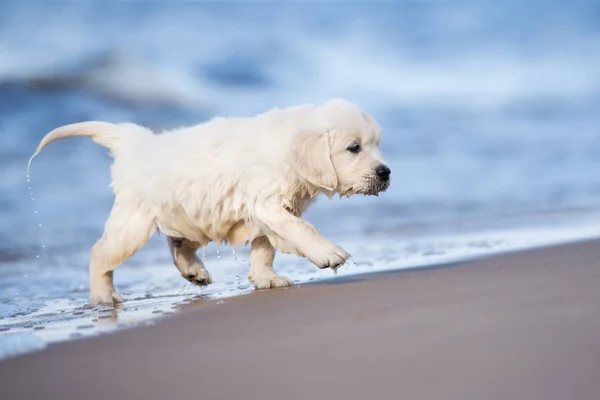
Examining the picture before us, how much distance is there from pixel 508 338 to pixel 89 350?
58.3 inches

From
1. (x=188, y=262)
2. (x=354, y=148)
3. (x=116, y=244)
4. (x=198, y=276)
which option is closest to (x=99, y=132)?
(x=116, y=244)

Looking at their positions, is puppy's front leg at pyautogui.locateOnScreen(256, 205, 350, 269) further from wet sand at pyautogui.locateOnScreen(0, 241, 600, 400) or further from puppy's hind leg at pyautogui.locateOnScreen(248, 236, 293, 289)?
wet sand at pyautogui.locateOnScreen(0, 241, 600, 400)

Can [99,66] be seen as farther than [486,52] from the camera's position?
No

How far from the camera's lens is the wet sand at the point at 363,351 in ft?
7.56

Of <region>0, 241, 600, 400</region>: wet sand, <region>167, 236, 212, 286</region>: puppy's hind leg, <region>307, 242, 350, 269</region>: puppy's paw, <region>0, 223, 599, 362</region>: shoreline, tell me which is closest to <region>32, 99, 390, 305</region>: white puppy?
<region>307, 242, 350, 269</region>: puppy's paw

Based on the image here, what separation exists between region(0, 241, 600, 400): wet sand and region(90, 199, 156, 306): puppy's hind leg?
185 cm

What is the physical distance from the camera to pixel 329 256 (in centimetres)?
498

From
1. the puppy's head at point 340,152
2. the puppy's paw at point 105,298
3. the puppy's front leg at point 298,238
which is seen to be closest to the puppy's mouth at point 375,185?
the puppy's head at point 340,152

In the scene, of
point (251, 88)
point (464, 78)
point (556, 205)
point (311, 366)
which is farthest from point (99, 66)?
point (311, 366)

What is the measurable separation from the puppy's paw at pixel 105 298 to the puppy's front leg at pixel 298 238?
1.12 m

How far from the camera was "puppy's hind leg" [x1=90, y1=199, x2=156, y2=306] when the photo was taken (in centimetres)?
576

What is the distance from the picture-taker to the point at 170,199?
5605 millimetres

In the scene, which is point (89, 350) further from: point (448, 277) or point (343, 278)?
point (343, 278)

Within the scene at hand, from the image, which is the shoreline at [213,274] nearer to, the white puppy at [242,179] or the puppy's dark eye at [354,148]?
the white puppy at [242,179]
